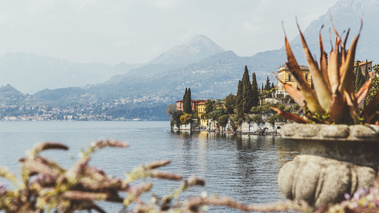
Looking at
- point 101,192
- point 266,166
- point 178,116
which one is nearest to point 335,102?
point 101,192

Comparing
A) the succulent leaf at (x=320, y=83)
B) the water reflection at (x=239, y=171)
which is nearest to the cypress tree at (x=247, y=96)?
the water reflection at (x=239, y=171)

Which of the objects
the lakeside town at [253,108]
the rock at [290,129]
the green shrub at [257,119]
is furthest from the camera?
A: the green shrub at [257,119]

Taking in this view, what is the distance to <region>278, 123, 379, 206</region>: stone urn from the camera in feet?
13.1

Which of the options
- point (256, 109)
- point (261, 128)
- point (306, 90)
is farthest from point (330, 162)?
point (261, 128)

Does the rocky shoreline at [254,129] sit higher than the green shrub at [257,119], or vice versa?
the green shrub at [257,119]

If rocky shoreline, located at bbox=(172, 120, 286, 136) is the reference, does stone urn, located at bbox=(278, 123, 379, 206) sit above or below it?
above

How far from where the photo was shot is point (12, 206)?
7.31ft

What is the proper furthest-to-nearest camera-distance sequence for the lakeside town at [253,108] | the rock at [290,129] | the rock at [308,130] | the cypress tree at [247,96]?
1. the lakeside town at [253,108]
2. the cypress tree at [247,96]
3. the rock at [290,129]
4. the rock at [308,130]

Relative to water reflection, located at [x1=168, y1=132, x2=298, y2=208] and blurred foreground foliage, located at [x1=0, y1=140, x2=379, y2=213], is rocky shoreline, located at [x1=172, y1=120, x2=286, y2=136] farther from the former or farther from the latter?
blurred foreground foliage, located at [x1=0, y1=140, x2=379, y2=213]

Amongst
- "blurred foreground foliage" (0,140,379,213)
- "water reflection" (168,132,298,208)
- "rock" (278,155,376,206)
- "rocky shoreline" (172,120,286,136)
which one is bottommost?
"water reflection" (168,132,298,208)

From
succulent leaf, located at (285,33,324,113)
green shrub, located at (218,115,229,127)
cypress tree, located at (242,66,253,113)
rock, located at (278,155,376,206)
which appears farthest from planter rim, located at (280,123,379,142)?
green shrub, located at (218,115,229,127)

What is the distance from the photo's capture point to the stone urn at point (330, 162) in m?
4.00

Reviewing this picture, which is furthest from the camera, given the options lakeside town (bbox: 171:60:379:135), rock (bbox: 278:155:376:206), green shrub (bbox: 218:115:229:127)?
green shrub (bbox: 218:115:229:127)

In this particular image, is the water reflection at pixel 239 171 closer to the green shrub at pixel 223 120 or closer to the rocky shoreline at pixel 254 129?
the rocky shoreline at pixel 254 129
